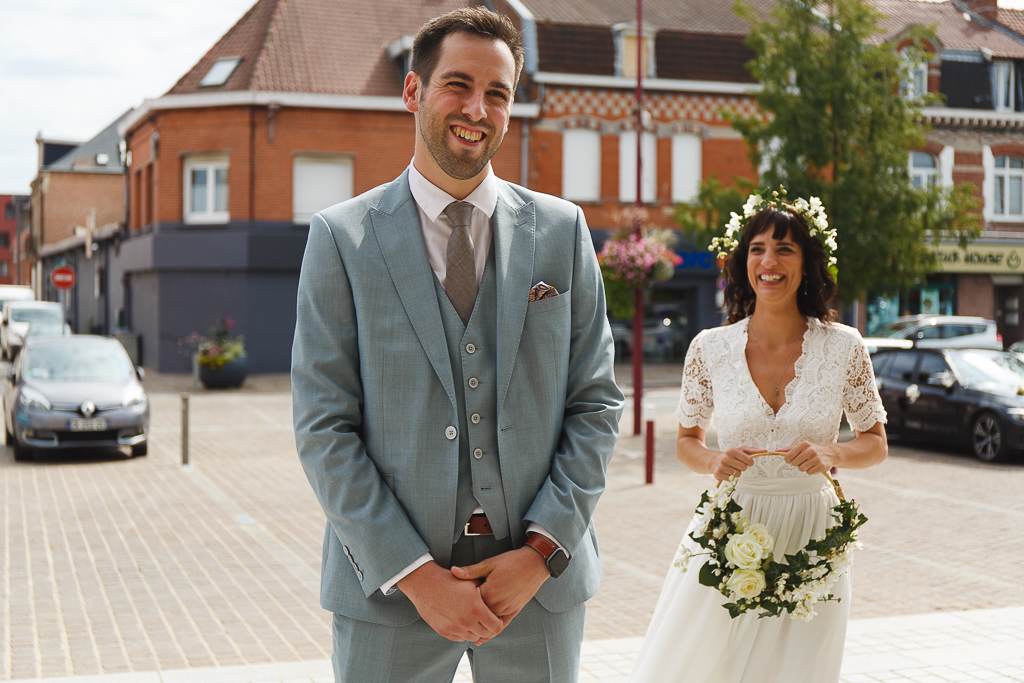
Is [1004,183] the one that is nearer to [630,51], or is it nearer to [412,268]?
[630,51]

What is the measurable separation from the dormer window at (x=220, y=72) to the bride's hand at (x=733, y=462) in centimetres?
2653

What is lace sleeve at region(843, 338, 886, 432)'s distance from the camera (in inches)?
158

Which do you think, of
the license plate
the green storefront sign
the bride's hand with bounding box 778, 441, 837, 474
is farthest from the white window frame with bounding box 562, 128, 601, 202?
the bride's hand with bounding box 778, 441, 837, 474

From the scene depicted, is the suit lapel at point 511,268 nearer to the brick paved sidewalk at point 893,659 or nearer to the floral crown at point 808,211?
the floral crown at point 808,211

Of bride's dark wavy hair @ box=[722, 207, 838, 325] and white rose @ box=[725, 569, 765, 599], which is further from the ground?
bride's dark wavy hair @ box=[722, 207, 838, 325]

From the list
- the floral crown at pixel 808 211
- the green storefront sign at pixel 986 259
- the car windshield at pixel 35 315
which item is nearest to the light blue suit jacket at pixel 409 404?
the floral crown at pixel 808 211

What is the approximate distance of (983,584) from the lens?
7.05 m

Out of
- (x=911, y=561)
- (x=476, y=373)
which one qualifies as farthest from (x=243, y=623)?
(x=911, y=561)

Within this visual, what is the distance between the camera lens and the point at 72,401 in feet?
41.5

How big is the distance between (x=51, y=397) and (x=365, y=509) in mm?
11791

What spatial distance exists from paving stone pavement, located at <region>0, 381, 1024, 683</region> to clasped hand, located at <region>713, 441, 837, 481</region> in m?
1.70

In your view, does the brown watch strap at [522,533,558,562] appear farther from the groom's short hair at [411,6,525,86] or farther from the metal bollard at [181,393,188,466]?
the metal bollard at [181,393,188,466]

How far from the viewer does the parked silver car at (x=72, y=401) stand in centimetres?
1248

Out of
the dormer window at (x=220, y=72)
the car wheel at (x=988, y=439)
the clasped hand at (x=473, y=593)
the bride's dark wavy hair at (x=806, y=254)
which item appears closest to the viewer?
the clasped hand at (x=473, y=593)
